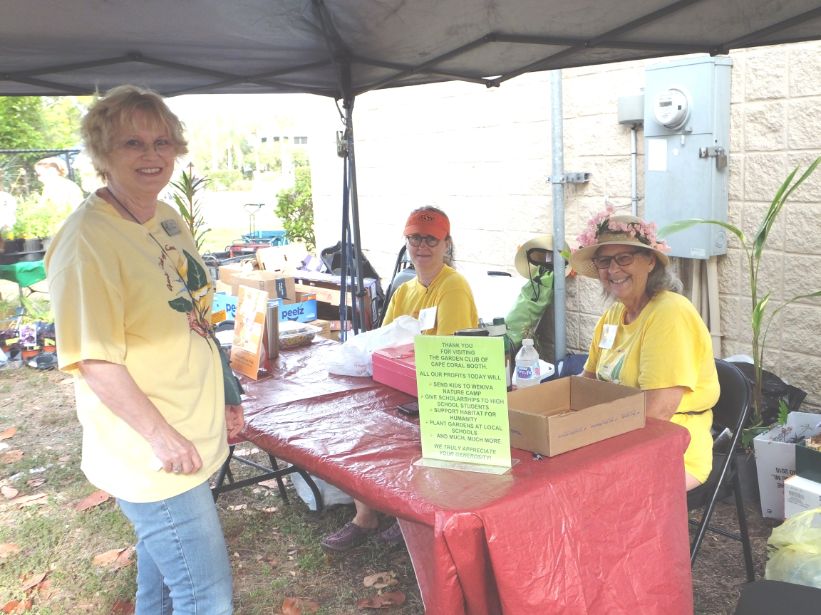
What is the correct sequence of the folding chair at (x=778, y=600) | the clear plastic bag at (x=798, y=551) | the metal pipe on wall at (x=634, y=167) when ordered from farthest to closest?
the metal pipe on wall at (x=634, y=167) < the clear plastic bag at (x=798, y=551) < the folding chair at (x=778, y=600)

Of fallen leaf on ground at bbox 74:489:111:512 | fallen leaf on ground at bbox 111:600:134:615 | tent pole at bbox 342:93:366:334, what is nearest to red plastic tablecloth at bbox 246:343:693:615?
fallen leaf on ground at bbox 111:600:134:615

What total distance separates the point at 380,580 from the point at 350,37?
7.54 feet

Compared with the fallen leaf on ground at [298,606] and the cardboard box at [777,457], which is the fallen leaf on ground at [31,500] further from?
the cardboard box at [777,457]

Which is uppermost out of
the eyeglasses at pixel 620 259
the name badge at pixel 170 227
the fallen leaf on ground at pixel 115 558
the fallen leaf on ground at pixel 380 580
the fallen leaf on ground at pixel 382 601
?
the name badge at pixel 170 227

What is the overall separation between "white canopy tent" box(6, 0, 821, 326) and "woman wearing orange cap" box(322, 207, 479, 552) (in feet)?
2.22

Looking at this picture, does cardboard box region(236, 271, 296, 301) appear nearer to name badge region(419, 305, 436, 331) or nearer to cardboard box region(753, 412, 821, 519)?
name badge region(419, 305, 436, 331)

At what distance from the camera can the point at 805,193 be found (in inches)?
145

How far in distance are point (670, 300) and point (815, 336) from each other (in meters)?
1.82

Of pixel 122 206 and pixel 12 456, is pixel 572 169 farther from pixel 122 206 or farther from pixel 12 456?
pixel 12 456

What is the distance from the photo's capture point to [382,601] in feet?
9.17

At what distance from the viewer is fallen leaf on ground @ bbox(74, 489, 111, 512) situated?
3.89 meters

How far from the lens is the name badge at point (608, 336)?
2586mm

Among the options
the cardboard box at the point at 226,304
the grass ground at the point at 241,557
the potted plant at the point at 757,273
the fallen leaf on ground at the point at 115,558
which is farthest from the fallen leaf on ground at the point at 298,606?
the cardboard box at the point at 226,304

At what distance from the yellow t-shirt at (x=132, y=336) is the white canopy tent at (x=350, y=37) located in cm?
128
